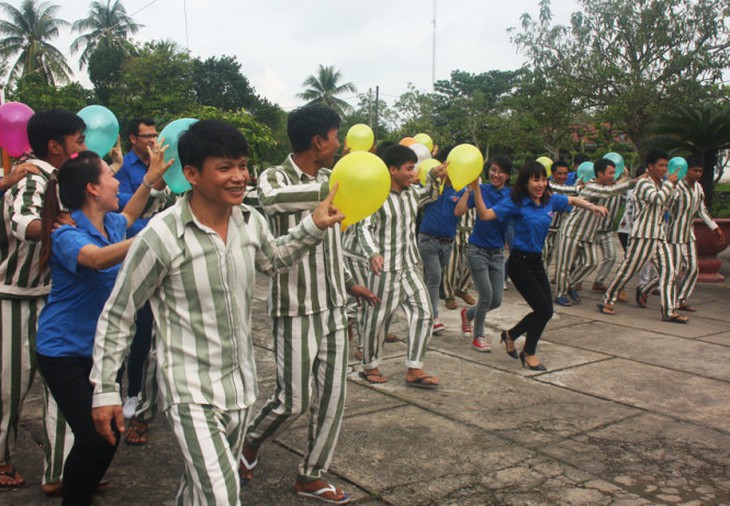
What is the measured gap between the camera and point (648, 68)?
24.2 meters

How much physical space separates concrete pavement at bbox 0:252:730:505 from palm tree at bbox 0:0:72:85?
43.5 m

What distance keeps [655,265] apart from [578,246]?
3.75ft

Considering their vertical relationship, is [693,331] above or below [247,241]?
below

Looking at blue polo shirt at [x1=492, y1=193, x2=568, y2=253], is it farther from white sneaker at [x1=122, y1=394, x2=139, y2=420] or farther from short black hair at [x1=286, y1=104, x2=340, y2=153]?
white sneaker at [x1=122, y1=394, x2=139, y2=420]

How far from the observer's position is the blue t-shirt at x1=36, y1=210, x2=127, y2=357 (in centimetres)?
296

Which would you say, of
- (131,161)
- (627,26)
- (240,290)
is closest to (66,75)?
(627,26)

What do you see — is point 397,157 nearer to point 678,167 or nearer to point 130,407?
point 130,407

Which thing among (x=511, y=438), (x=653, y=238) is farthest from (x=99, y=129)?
(x=653, y=238)

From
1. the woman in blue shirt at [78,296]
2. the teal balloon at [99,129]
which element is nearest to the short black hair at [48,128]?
the woman in blue shirt at [78,296]

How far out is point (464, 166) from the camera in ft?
18.0

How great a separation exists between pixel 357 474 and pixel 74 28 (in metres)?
51.9

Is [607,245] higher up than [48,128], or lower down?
lower down

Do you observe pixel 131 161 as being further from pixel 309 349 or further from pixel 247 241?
pixel 247 241

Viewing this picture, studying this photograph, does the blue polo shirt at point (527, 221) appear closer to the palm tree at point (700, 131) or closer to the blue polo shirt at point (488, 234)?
the blue polo shirt at point (488, 234)
